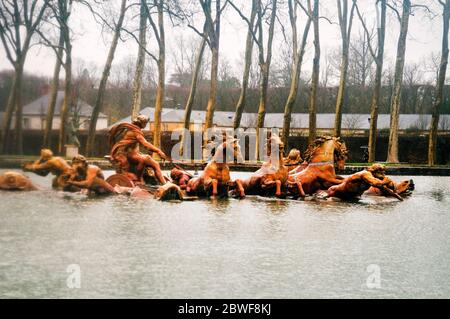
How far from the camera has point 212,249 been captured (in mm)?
4836

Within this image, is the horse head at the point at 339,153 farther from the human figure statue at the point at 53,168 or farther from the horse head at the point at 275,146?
the human figure statue at the point at 53,168

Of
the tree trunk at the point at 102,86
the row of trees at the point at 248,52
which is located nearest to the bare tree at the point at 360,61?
the row of trees at the point at 248,52

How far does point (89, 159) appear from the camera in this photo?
23.5 feet

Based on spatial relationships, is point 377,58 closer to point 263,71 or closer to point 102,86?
point 263,71

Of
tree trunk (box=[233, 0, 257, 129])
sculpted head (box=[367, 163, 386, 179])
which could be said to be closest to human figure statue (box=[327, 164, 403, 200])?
sculpted head (box=[367, 163, 386, 179])

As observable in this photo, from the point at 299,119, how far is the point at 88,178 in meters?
3.25

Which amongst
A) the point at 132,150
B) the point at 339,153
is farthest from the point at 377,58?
the point at 132,150

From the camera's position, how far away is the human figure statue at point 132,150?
291 inches

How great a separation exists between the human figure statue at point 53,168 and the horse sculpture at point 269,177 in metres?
2.37

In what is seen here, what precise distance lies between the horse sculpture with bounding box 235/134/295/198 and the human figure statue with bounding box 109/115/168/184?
120cm

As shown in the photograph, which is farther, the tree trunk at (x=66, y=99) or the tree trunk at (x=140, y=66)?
the tree trunk at (x=140, y=66)
